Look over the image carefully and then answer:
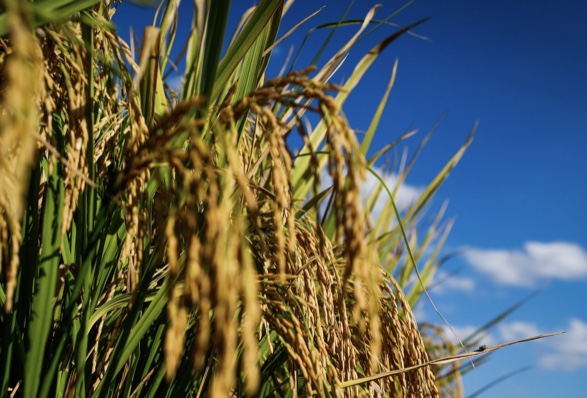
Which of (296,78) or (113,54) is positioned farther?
(113,54)

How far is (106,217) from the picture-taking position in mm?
1145

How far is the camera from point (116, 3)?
2.01m

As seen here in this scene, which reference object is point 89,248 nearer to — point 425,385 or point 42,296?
point 42,296

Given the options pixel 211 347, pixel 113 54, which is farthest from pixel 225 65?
pixel 211 347

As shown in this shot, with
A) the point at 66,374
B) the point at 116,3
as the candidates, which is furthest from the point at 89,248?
the point at 116,3

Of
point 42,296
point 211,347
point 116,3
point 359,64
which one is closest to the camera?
point 42,296

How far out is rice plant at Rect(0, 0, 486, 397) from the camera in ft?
2.26

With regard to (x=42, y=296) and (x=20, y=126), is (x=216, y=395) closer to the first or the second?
(x=20, y=126)

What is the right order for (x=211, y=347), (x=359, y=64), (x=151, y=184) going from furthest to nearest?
(x=359, y=64) → (x=211, y=347) → (x=151, y=184)

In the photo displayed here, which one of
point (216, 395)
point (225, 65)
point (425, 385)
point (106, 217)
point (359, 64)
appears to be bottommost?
point (216, 395)

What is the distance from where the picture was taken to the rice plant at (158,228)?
2.26 feet

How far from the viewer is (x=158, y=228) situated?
1.19 meters

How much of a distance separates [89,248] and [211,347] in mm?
384

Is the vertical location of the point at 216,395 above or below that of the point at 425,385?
below
